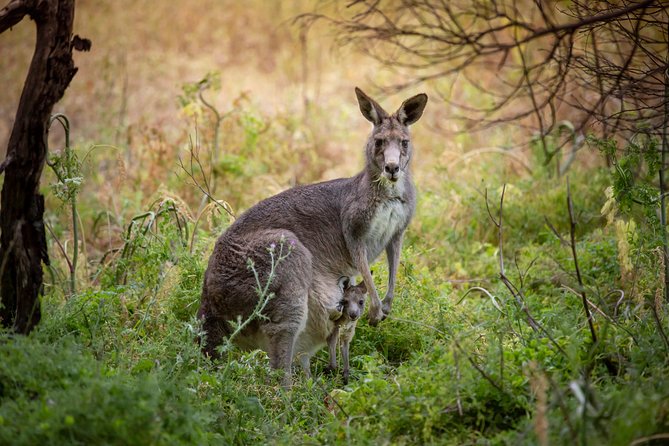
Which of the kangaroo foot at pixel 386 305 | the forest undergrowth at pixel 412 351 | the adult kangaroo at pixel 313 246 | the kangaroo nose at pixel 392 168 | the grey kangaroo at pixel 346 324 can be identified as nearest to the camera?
the forest undergrowth at pixel 412 351

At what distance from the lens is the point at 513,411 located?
4211mm

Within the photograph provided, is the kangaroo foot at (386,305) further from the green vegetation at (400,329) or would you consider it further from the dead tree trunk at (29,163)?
the dead tree trunk at (29,163)

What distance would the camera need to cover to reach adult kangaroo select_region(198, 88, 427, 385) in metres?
5.35

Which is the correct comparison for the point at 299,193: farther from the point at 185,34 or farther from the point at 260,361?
the point at 185,34

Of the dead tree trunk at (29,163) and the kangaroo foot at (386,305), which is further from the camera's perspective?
the kangaroo foot at (386,305)

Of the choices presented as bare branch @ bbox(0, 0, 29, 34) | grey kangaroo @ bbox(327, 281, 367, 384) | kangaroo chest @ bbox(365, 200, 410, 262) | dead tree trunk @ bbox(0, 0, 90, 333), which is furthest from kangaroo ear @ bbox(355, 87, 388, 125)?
bare branch @ bbox(0, 0, 29, 34)

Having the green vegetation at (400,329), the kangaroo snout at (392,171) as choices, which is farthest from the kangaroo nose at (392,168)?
the green vegetation at (400,329)

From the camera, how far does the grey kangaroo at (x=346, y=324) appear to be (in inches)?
218

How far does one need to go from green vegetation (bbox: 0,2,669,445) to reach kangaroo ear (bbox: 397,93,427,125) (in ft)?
2.93

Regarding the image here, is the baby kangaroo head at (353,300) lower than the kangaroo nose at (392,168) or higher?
lower

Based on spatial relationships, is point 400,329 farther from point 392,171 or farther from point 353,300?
point 392,171

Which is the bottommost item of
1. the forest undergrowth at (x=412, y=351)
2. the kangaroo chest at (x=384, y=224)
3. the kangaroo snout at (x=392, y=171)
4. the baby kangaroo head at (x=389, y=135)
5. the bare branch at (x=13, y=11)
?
the forest undergrowth at (x=412, y=351)

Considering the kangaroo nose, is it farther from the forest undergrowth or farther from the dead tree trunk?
the dead tree trunk

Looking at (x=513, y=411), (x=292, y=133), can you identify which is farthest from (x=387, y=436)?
(x=292, y=133)
